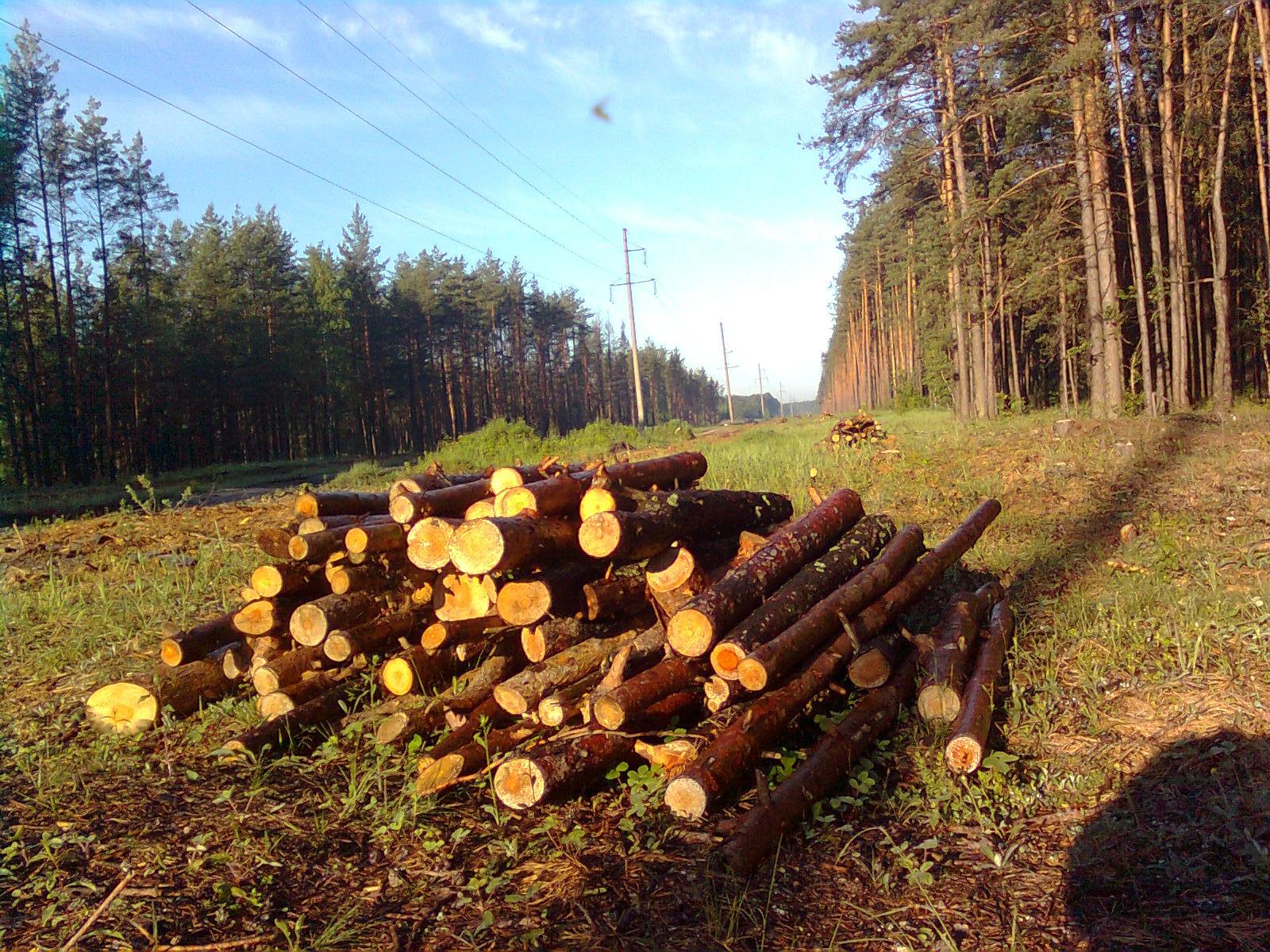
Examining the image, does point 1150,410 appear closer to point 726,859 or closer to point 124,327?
point 726,859

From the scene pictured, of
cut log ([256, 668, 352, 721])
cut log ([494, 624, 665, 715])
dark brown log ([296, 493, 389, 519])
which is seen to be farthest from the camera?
dark brown log ([296, 493, 389, 519])

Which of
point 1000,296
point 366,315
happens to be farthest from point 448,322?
point 1000,296

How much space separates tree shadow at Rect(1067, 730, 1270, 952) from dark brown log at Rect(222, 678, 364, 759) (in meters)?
3.70

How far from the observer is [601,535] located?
4074 millimetres

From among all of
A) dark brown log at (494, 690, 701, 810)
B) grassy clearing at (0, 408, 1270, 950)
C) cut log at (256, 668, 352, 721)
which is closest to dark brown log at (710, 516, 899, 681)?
dark brown log at (494, 690, 701, 810)

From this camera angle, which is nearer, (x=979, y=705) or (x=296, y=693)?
(x=979, y=705)

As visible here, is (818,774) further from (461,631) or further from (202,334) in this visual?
(202,334)

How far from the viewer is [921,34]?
21.6 metres

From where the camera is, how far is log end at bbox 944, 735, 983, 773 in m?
3.54

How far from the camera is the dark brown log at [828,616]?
367cm

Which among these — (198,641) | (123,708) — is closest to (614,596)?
(198,641)

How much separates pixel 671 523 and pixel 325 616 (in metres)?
2.10

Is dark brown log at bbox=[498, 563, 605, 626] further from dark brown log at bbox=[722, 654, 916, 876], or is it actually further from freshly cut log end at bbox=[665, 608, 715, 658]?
dark brown log at bbox=[722, 654, 916, 876]

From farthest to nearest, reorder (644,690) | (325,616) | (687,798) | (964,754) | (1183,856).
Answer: (325,616) < (644,690) < (964,754) < (687,798) < (1183,856)
